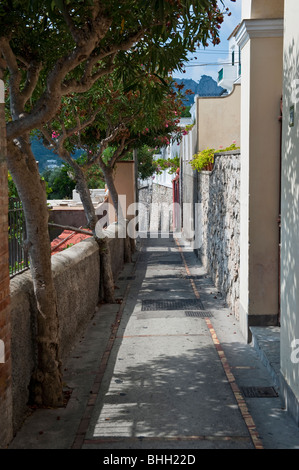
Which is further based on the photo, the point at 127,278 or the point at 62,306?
the point at 127,278

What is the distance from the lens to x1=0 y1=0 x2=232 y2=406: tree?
5617 millimetres

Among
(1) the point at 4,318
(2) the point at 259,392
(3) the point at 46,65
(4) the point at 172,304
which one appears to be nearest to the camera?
(1) the point at 4,318

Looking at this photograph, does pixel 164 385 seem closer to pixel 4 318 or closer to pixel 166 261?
pixel 4 318

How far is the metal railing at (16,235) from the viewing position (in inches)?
235

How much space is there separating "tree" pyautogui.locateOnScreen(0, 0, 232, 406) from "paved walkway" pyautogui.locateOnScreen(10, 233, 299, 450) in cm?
63

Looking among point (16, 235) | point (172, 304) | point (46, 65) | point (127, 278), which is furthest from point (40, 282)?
point (127, 278)

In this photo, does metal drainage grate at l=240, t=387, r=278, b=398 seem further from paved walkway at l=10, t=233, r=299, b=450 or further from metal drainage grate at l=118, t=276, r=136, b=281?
metal drainage grate at l=118, t=276, r=136, b=281

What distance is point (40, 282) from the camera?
6086 mm

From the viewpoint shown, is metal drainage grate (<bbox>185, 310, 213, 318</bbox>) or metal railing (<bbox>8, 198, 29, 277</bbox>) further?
metal drainage grate (<bbox>185, 310, 213, 318</bbox>)

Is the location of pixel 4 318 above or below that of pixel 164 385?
above

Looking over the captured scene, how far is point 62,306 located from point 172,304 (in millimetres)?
3676

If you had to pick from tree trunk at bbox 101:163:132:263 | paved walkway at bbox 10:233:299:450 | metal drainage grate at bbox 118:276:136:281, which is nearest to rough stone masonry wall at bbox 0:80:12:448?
paved walkway at bbox 10:233:299:450
